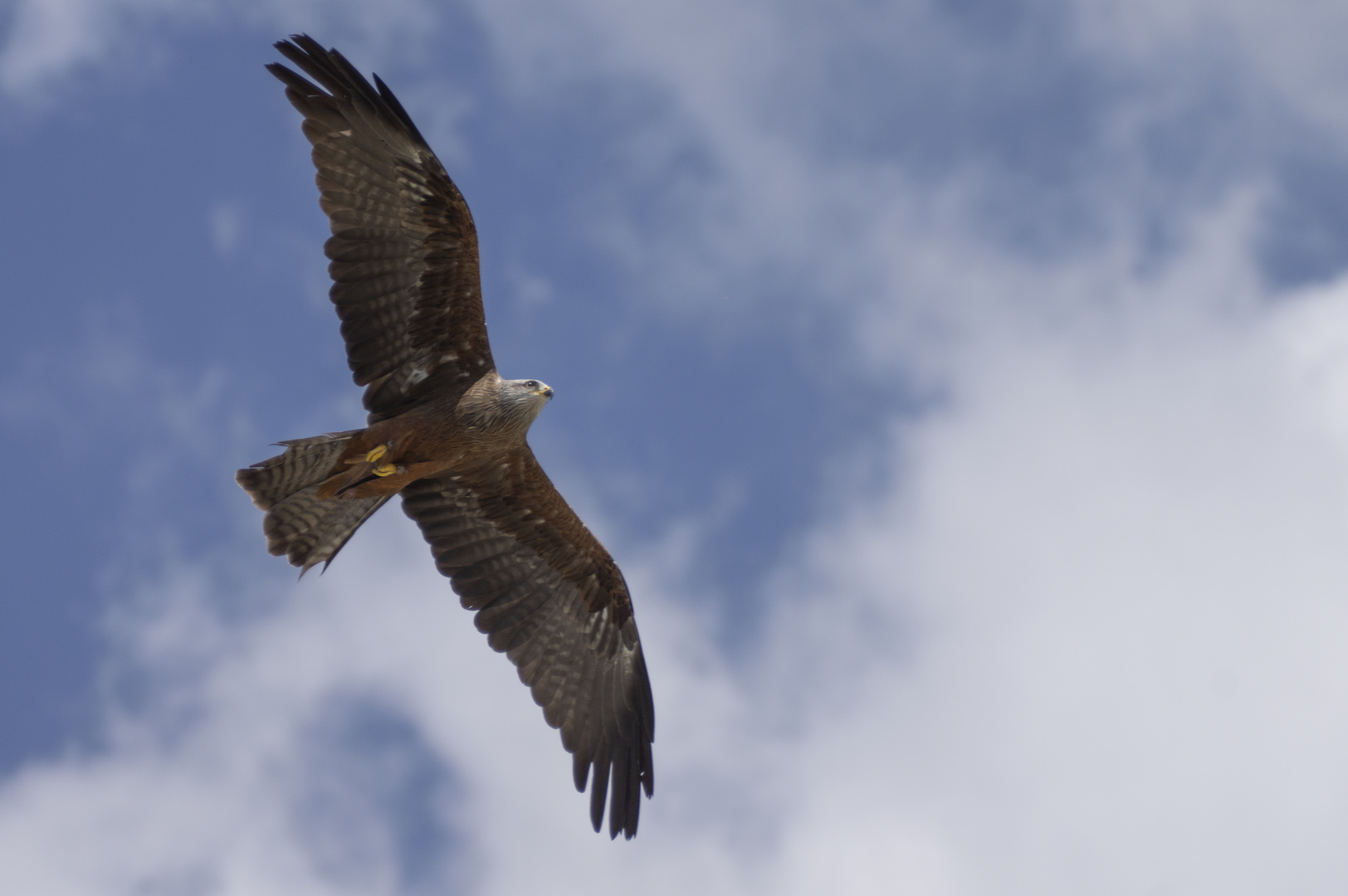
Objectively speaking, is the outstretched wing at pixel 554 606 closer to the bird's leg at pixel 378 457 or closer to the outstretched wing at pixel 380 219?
the bird's leg at pixel 378 457

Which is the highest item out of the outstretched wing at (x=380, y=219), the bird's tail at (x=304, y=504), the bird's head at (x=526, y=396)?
the outstretched wing at (x=380, y=219)

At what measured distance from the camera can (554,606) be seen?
42.3 feet

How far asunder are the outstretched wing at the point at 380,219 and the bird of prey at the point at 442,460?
0.01 metres

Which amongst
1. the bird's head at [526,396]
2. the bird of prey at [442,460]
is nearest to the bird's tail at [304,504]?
the bird of prey at [442,460]

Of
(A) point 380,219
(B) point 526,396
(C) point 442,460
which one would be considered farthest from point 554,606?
(A) point 380,219

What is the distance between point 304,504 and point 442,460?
1325 mm

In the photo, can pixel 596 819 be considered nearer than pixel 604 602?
Yes

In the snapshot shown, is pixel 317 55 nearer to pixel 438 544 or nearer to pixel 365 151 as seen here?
pixel 365 151

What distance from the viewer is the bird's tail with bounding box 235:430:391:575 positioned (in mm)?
11062

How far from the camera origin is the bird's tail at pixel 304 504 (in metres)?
11.1

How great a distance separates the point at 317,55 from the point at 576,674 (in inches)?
246

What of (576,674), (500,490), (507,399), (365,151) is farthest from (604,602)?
(365,151)

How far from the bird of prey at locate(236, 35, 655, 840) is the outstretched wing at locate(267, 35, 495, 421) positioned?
0.05 ft

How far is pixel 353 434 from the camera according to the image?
36.1 ft
